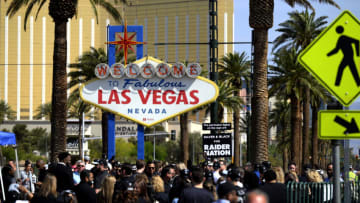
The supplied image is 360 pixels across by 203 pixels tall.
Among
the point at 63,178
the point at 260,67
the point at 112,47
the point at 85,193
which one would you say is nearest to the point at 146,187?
the point at 85,193

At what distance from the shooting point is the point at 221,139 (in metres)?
24.5

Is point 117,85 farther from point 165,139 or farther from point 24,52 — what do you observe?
point 24,52

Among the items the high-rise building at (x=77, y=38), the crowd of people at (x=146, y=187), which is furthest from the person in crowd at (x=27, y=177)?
the high-rise building at (x=77, y=38)

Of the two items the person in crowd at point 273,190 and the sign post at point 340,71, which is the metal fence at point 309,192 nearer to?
the person in crowd at point 273,190

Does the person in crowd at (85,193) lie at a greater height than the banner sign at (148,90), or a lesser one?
lesser

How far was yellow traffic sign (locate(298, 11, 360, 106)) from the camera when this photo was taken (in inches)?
236

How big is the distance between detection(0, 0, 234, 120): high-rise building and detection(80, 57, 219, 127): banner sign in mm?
111920

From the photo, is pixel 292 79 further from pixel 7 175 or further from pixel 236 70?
pixel 7 175

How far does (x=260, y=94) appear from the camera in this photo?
2159 centimetres

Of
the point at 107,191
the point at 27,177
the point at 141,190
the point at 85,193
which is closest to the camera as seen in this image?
the point at 141,190

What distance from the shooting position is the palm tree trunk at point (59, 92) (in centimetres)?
2195

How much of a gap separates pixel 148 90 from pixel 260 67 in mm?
4940

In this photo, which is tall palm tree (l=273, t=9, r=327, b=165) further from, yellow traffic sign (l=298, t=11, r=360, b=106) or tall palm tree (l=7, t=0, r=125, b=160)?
yellow traffic sign (l=298, t=11, r=360, b=106)

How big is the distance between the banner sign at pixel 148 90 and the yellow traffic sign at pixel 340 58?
17295mm
